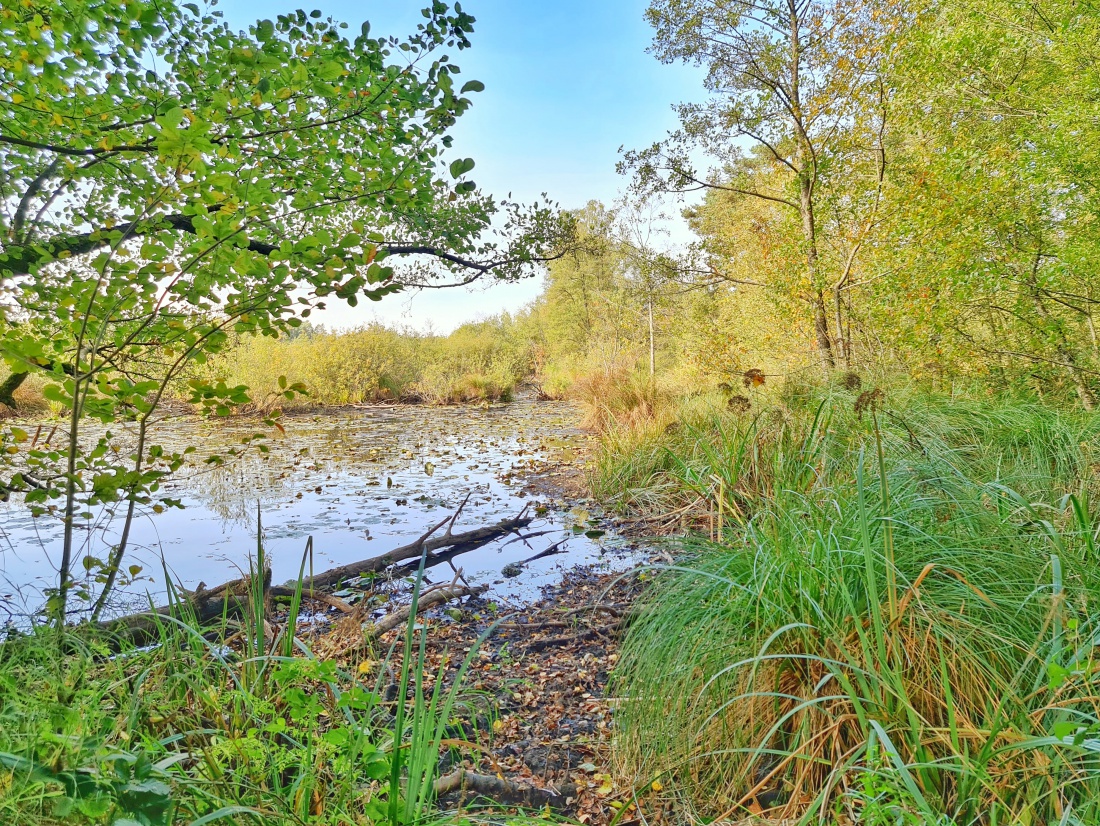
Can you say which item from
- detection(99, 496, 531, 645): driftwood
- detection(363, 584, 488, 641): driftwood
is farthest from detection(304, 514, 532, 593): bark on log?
detection(363, 584, 488, 641): driftwood

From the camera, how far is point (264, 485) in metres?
6.62

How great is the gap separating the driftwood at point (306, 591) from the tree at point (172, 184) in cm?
49

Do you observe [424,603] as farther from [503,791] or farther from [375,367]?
[375,367]

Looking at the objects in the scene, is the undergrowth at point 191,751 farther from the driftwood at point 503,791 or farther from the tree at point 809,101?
the tree at point 809,101

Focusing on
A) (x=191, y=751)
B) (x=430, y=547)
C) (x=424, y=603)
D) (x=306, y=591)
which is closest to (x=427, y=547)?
(x=424, y=603)

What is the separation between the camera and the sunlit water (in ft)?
12.6

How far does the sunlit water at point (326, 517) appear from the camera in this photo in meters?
3.83

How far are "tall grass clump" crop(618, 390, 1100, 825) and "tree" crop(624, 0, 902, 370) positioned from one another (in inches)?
191

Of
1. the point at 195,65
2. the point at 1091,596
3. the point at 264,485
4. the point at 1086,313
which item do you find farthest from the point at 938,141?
→ the point at 264,485

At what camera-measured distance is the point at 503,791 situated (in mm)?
1724

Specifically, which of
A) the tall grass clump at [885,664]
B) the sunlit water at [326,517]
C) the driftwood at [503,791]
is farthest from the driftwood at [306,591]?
the tall grass clump at [885,664]

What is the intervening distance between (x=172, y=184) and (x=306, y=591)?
2.47m

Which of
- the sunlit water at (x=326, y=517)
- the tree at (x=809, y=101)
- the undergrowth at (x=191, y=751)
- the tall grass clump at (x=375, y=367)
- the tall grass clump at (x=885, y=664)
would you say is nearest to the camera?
the undergrowth at (x=191, y=751)

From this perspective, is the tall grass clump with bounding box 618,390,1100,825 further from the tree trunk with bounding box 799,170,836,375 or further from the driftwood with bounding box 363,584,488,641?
the tree trunk with bounding box 799,170,836,375
